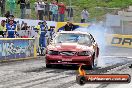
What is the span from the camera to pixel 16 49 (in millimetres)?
20344

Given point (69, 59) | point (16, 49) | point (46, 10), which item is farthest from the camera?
point (46, 10)

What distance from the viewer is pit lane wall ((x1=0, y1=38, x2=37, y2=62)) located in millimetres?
19047

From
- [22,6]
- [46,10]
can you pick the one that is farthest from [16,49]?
[46,10]

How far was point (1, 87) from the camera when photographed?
30.8ft

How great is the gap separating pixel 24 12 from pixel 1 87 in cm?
1794

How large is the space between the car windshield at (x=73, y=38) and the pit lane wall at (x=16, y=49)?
3354 mm

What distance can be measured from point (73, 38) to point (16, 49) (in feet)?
15.1

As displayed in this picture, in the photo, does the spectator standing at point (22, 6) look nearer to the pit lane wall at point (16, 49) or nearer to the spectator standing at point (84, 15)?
the pit lane wall at point (16, 49)

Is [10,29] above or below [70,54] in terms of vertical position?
above

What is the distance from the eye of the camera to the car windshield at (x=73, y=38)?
1633cm

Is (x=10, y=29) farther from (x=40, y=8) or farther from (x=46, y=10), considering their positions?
(x=46, y=10)

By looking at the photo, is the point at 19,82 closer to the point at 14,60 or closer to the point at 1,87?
the point at 1,87

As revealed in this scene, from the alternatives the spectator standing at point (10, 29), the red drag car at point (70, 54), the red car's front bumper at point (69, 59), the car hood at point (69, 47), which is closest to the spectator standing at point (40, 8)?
the spectator standing at point (10, 29)

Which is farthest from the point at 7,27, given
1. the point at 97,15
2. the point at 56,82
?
the point at 97,15
